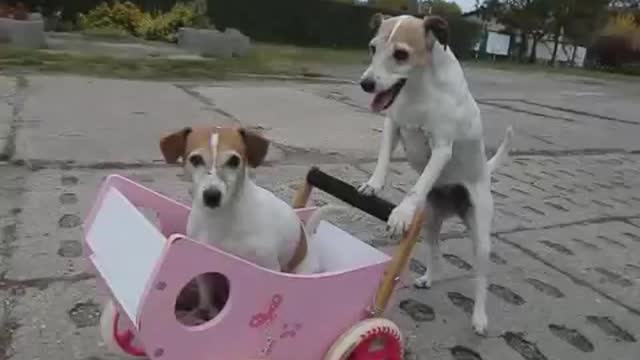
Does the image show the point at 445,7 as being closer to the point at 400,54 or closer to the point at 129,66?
the point at 129,66

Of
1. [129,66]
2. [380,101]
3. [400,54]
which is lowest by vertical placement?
[129,66]

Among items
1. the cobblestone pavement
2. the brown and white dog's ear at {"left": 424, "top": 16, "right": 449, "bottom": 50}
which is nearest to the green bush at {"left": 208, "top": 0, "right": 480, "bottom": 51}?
the cobblestone pavement

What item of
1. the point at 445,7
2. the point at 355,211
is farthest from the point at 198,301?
the point at 445,7

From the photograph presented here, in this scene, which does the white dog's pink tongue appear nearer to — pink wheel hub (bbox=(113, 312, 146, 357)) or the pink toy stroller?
the pink toy stroller

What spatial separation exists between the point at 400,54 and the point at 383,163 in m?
0.47

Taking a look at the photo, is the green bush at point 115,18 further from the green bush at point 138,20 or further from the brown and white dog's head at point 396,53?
the brown and white dog's head at point 396,53

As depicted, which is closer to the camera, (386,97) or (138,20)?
(386,97)

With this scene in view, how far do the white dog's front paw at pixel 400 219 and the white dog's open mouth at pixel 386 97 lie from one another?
378 mm

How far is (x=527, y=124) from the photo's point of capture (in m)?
9.18

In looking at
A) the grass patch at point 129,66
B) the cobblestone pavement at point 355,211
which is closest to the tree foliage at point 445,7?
the grass patch at point 129,66

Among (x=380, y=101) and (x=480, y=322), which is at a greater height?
(x=380, y=101)

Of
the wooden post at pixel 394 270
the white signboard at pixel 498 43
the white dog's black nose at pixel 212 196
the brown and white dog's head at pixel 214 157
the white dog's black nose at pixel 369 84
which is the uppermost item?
the white dog's black nose at pixel 369 84

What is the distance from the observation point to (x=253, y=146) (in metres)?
2.38

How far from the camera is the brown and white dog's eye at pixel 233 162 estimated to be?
2.25 meters
